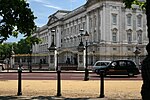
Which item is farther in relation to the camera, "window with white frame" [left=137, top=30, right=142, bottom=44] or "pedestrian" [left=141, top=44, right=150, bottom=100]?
"window with white frame" [left=137, top=30, right=142, bottom=44]

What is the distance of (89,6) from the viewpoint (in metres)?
94.7

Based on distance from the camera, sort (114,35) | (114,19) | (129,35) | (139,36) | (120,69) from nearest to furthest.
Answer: (120,69)
(114,19)
(114,35)
(129,35)
(139,36)

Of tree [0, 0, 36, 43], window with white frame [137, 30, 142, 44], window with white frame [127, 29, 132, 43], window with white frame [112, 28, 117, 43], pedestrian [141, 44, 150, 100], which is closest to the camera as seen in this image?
pedestrian [141, 44, 150, 100]

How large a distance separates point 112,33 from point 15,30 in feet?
243

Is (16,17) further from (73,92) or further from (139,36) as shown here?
(139,36)

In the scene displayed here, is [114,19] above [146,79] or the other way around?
above

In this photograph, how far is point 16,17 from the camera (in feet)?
43.4

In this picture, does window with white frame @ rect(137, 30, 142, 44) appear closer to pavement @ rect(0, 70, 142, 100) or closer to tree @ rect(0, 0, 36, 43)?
pavement @ rect(0, 70, 142, 100)

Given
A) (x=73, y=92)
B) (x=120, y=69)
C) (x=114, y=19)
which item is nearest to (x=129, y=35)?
(x=114, y=19)

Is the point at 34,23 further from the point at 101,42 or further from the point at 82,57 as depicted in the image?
the point at 101,42

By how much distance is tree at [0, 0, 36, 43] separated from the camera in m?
12.9

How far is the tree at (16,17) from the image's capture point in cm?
1293

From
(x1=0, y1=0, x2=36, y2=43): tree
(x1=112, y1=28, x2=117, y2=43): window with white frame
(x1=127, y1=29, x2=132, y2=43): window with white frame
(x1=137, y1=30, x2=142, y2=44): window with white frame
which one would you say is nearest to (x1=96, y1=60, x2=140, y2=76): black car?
(x1=0, y1=0, x2=36, y2=43): tree

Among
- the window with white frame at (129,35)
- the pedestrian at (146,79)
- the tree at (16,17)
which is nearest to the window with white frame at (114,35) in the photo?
the window with white frame at (129,35)
